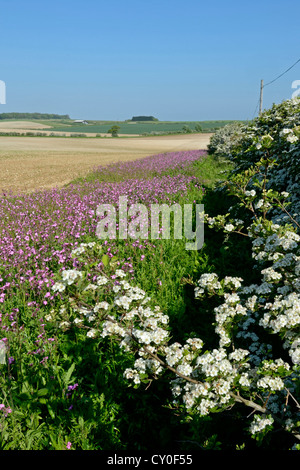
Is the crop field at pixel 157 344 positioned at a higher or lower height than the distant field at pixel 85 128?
lower

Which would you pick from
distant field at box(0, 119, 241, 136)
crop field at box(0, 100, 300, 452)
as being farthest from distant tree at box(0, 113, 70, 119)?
crop field at box(0, 100, 300, 452)

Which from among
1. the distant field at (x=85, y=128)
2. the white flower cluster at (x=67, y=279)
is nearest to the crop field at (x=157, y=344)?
the white flower cluster at (x=67, y=279)

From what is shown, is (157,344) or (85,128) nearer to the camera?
(157,344)

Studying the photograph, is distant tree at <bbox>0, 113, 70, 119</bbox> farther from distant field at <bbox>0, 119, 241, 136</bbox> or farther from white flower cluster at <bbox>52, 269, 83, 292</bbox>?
white flower cluster at <bbox>52, 269, 83, 292</bbox>

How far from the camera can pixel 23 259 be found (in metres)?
5.24

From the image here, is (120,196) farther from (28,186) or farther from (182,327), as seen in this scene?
(28,186)

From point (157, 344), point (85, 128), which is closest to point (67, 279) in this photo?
point (157, 344)

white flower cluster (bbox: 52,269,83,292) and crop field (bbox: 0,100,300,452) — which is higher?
white flower cluster (bbox: 52,269,83,292)

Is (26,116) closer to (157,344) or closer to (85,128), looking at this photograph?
(85,128)

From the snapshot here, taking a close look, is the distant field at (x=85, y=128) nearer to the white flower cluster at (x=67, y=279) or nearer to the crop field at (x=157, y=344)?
the crop field at (x=157, y=344)

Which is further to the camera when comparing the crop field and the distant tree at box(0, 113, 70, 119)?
the distant tree at box(0, 113, 70, 119)

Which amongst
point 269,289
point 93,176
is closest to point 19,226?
point 269,289

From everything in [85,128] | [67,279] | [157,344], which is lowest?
[157,344]

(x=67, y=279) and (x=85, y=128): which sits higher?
(x=85, y=128)
